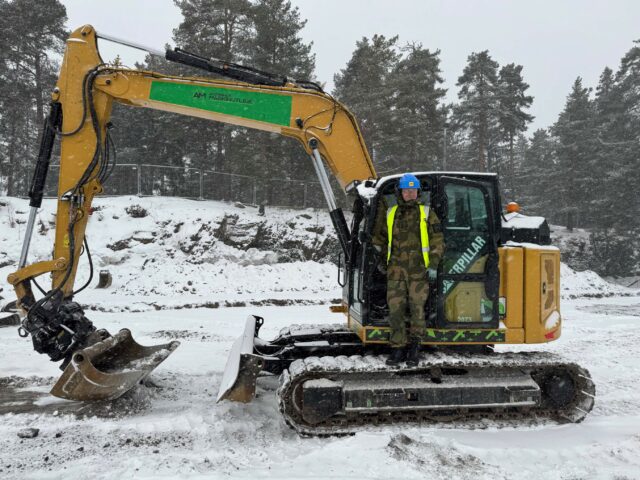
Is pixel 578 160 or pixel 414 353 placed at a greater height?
pixel 578 160

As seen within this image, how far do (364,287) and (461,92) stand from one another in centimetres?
2857

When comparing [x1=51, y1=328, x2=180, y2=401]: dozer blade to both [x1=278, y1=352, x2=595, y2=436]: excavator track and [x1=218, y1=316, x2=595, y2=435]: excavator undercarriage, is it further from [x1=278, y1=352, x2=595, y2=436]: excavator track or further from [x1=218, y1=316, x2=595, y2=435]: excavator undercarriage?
[x1=278, y1=352, x2=595, y2=436]: excavator track

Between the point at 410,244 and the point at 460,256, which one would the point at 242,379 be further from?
the point at 460,256

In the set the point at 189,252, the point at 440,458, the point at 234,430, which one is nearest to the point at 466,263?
the point at 440,458

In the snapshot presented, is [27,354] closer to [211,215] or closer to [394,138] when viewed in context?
[211,215]

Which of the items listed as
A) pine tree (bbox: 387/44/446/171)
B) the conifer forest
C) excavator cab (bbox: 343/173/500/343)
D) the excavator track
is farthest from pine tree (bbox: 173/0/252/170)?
the excavator track

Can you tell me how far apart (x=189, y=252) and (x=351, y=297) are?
1139 cm

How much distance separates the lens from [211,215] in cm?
1688

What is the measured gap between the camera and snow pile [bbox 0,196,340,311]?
1358 centimetres

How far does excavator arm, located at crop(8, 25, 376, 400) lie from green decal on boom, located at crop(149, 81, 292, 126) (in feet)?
0.04

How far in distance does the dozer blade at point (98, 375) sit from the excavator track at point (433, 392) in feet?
5.72

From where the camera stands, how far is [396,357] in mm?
4691

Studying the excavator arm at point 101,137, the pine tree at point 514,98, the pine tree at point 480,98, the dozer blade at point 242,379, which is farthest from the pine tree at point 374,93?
the dozer blade at point 242,379

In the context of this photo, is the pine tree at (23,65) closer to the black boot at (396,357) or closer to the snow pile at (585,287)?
the black boot at (396,357)
